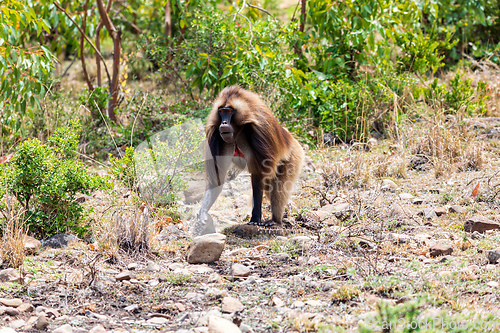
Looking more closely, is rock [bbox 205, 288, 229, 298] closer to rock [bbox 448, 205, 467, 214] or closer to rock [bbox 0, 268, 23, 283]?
rock [bbox 0, 268, 23, 283]

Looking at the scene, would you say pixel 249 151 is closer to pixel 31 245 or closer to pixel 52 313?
pixel 31 245

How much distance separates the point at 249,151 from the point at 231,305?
73.1 inches

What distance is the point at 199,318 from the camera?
2881mm

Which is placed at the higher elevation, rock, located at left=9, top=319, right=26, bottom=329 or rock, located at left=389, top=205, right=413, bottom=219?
rock, located at left=389, top=205, right=413, bottom=219

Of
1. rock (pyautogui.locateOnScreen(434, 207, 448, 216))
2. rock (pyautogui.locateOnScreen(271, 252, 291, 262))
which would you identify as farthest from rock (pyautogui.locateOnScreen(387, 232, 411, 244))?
rock (pyautogui.locateOnScreen(271, 252, 291, 262))

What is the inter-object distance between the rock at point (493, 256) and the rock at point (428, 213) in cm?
104

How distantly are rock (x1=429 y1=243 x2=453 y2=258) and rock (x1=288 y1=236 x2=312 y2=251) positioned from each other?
0.88 meters

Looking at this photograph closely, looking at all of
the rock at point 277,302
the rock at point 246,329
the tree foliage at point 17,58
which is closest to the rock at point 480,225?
the rock at point 277,302

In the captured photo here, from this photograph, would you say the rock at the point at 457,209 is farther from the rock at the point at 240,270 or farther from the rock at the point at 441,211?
the rock at the point at 240,270

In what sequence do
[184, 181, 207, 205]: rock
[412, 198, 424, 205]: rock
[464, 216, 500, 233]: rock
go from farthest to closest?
[184, 181, 207, 205]: rock → [412, 198, 424, 205]: rock → [464, 216, 500, 233]: rock

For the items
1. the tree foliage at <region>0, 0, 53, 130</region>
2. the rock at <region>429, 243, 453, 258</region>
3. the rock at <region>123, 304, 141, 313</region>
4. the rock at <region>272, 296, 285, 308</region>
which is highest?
the tree foliage at <region>0, 0, 53, 130</region>

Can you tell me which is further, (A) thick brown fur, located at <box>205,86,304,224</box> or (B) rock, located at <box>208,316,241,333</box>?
(A) thick brown fur, located at <box>205,86,304,224</box>

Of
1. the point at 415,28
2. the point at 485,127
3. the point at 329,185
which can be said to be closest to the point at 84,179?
the point at 329,185

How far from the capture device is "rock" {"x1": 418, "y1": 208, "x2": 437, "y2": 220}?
4.46m
